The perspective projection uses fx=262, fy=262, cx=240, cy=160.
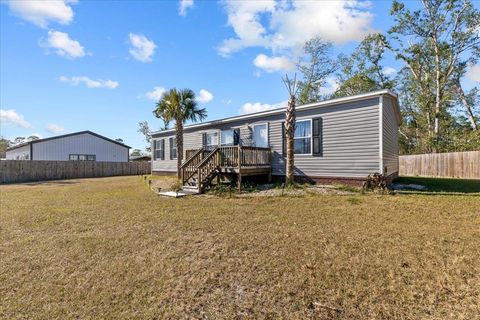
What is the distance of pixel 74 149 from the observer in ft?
88.6

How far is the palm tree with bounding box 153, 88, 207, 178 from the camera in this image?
14711 mm

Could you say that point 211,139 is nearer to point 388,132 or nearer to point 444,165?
point 388,132

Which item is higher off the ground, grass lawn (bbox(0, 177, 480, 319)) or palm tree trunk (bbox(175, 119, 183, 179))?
palm tree trunk (bbox(175, 119, 183, 179))

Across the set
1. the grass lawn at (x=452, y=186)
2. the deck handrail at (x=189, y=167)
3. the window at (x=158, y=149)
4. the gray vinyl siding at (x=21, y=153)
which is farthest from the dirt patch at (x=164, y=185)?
the gray vinyl siding at (x=21, y=153)

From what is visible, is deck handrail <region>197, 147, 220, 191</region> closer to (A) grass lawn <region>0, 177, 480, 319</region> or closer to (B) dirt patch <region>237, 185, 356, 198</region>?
(B) dirt patch <region>237, 185, 356, 198</region>

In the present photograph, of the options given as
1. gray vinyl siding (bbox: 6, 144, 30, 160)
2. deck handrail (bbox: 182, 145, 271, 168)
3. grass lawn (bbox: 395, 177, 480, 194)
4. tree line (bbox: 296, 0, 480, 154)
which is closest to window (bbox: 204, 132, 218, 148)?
deck handrail (bbox: 182, 145, 271, 168)

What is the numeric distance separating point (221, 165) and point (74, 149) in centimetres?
2297

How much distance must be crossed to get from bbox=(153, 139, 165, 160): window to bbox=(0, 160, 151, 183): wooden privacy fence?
6570 mm

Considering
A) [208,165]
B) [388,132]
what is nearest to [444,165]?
[388,132]

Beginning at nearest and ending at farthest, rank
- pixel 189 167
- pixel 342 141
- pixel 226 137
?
pixel 342 141, pixel 189 167, pixel 226 137

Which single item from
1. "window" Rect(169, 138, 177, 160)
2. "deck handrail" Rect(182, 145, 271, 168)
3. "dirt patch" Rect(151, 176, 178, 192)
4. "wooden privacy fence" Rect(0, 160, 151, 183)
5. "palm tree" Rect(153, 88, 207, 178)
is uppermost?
"palm tree" Rect(153, 88, 207, 178)

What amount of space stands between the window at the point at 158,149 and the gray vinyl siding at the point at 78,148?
466 inches

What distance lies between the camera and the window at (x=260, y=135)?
1237cm

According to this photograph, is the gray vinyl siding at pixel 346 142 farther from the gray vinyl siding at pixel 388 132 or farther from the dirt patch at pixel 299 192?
the dirt patch at pixel 299 192
